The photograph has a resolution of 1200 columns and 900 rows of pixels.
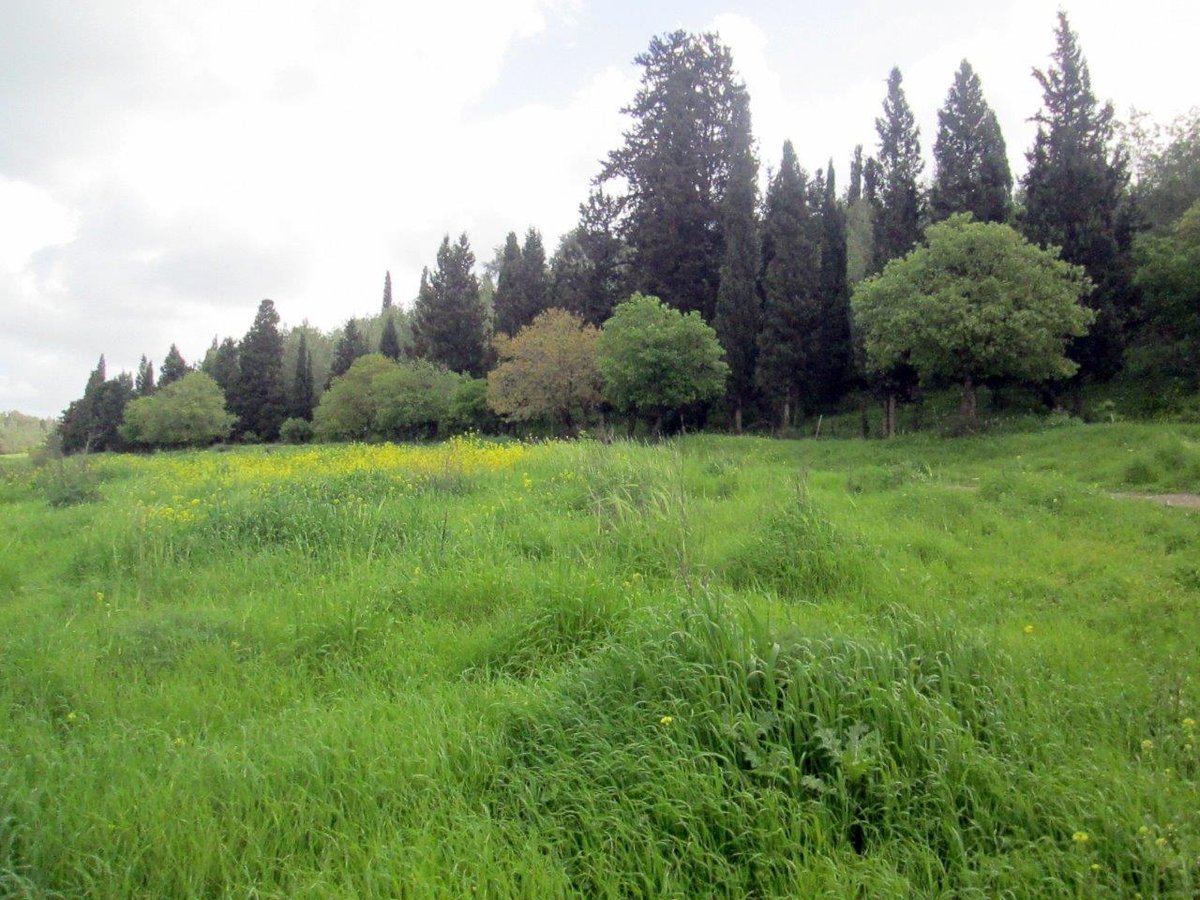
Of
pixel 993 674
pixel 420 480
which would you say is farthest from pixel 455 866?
pixel 420 480

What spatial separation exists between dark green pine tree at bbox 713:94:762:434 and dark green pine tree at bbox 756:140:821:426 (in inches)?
27.9

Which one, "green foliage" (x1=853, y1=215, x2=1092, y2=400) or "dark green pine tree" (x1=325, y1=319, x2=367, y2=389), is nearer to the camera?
"green foliage" (x1=853, y1=215, x2=1092, y2=400)

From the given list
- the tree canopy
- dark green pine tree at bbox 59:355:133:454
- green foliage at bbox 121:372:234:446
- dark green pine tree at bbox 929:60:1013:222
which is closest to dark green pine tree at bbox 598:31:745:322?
dark green pine tree at bbox 929:60:1013:222

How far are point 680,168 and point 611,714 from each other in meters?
32.1

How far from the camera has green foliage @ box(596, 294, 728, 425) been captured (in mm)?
24266

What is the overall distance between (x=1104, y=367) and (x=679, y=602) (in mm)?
23307

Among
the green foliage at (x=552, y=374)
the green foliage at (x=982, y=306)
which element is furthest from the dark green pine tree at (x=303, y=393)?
the green foliage at (x=982, y=306)

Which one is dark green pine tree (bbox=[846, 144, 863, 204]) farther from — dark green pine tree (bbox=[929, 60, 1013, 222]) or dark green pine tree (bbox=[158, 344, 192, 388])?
dark green pine tree (bbox=[158, 344, 192, 388])

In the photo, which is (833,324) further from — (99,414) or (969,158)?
(99,414)

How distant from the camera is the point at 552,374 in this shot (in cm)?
2888

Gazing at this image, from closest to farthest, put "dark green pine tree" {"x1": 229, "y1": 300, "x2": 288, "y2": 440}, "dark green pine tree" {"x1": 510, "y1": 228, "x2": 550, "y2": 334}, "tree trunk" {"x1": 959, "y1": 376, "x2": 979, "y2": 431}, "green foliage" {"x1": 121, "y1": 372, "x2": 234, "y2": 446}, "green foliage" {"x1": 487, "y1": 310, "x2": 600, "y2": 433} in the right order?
"tree trunk" {"x1": 959, "y1": 376, "x2": 979, "y2": 431} < "green foliage" {"x1": 487, "y1": 310, "x2": 600, "y2": 433} < "dark green pine tree" {"x1": 510, "y1": 228, "x2": 550, "y2": 334} < "green foliage" {"x1": 121, "y1": 372, "x2": 234, "y2": 446} < "dark green pine tree" {"x1": 229, "y1": 300, "x2": 288, "y2": 440}

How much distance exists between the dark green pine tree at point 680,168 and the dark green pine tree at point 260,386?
27.3 m

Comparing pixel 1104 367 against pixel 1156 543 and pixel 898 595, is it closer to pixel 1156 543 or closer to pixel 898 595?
pixel 1156 543

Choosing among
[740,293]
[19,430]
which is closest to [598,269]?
[740,293]
